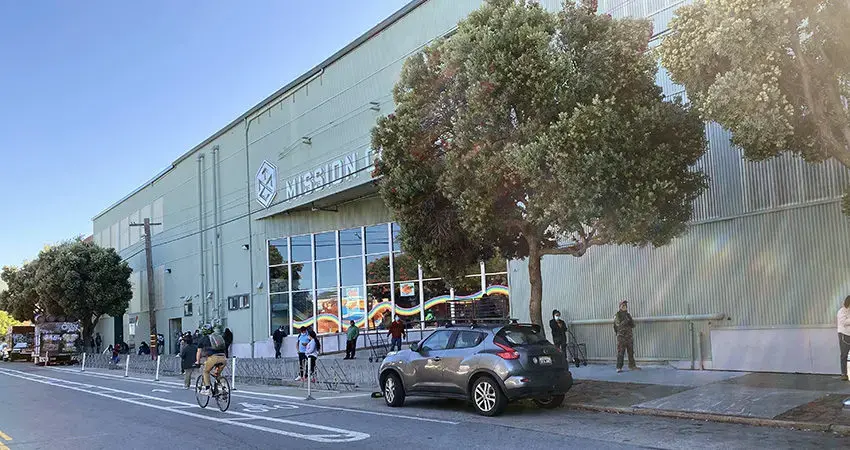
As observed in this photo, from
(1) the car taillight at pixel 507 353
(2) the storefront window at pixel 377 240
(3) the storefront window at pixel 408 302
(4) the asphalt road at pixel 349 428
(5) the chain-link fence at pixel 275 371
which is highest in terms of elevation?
(2) the storefront window at pixel 377 240

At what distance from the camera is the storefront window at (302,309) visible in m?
32.2

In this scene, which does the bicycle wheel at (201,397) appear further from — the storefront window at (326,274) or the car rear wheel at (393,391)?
the storefront window at (326,274)

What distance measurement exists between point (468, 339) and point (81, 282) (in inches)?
1591

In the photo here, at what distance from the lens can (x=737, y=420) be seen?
10164 millimetres

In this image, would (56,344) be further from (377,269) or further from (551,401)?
(551,401)

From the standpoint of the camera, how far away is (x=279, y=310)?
33688 millimetres

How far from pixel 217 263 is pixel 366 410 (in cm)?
2807

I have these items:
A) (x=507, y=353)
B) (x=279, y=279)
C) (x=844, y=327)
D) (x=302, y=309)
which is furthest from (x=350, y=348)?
(x=844, y=327)

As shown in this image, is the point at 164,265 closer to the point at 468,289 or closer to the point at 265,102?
the point at 265,102

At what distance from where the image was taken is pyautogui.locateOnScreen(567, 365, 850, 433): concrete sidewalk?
993 centimetres

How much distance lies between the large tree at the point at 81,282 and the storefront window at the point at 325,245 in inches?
855

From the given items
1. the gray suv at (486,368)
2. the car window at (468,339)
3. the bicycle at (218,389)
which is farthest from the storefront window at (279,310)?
the car window at (468,339)

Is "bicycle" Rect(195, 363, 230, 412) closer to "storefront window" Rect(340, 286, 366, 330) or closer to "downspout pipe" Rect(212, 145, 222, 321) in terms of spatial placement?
"storefront window" Rect(340, 286, 366, 330)

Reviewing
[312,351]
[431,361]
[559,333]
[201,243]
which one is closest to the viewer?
[431,361]
